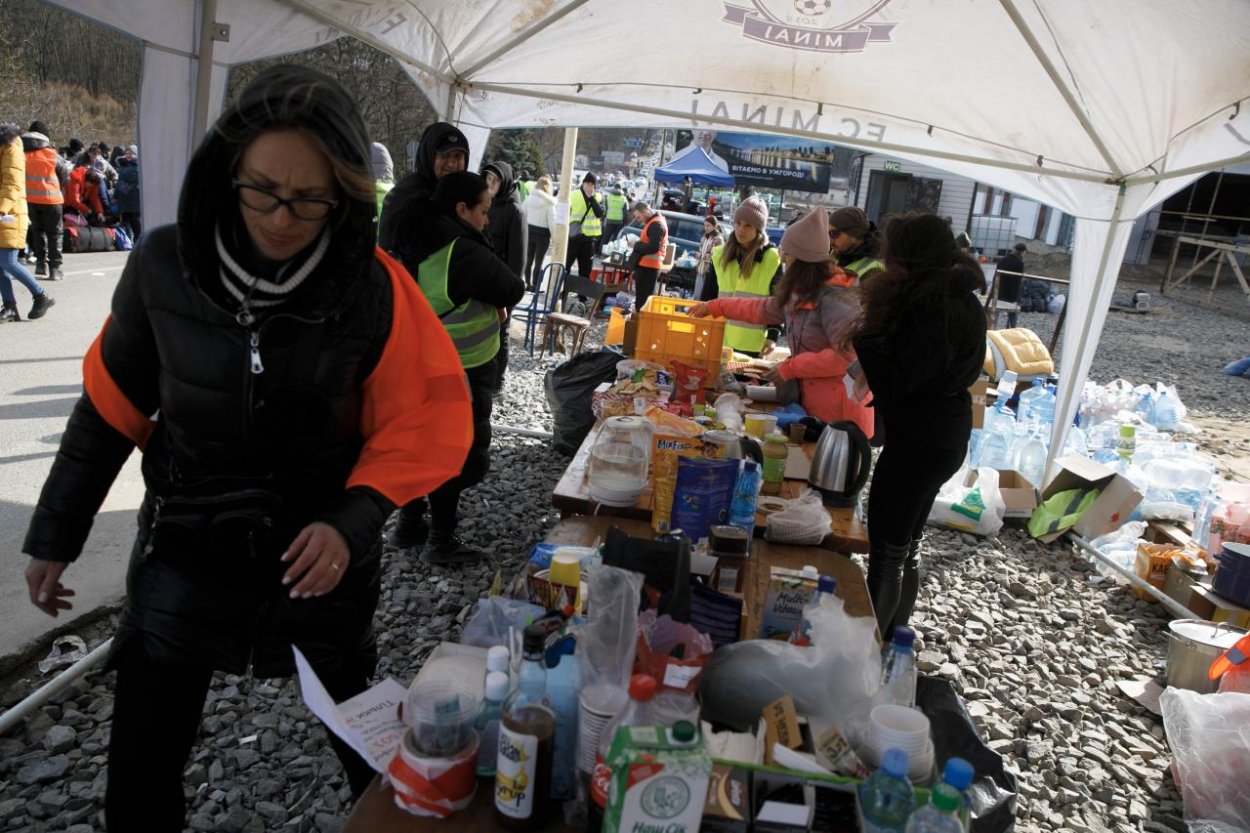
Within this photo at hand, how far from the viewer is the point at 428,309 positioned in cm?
179

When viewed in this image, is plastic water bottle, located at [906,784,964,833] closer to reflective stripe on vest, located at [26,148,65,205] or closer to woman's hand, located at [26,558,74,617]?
woman's hand, located at [26,558,74,617]

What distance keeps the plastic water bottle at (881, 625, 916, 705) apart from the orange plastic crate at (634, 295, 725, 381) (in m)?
3.01

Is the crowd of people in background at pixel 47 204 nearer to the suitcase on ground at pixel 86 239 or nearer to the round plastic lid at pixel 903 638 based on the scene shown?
the suitcase on ground at pixel 86 239

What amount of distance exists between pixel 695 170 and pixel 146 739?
19.8 meters

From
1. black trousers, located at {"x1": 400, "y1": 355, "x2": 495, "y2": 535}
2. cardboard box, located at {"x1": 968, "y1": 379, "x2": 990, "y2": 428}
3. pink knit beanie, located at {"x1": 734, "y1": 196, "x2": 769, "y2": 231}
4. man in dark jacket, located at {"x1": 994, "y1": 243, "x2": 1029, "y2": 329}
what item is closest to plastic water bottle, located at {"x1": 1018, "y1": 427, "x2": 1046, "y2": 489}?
cardboard box, located at {"x1": 968, "y1": 379, "x2": 990, "y2": 428}

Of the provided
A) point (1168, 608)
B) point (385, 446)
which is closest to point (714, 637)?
point (385, 446)

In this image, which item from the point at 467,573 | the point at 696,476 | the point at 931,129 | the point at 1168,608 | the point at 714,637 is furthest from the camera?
the point at 931,129

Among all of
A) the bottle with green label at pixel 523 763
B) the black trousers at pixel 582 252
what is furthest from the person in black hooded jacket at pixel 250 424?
the black trousers at pixel 582 252

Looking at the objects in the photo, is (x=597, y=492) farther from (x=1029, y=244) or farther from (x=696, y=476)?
(x=1029, y=244)

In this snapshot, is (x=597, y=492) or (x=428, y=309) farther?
(x=597, y=492)

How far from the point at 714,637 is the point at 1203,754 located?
243cm

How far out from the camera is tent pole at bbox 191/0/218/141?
2936 millimetres

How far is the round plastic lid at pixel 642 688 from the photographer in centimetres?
137

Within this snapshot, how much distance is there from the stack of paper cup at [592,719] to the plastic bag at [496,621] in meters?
0.31
